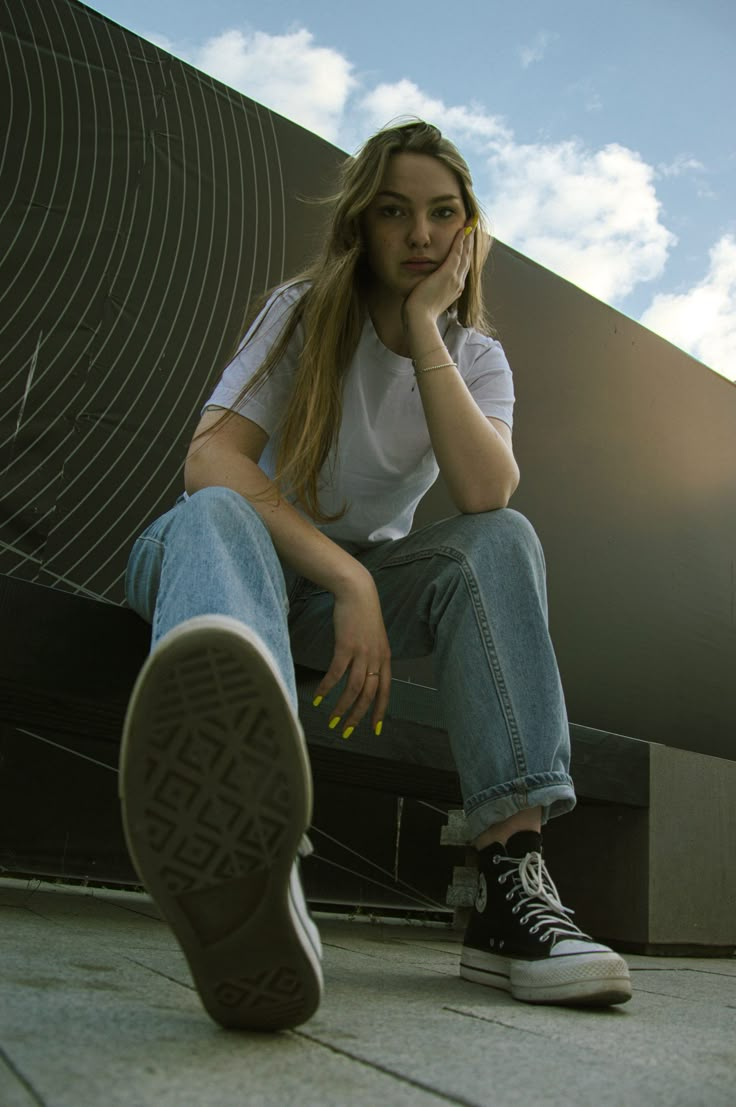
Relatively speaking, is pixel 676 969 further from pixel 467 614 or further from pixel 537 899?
pixel 467 614

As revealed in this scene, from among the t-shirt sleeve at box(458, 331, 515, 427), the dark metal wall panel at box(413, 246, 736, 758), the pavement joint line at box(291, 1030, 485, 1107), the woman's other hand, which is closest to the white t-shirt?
the t-shirt sleeve at box(458, 331, 515, 427)

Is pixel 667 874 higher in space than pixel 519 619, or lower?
lower

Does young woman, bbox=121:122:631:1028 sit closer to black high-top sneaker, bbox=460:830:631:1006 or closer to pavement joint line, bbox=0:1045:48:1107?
black high-top sneaker, bbox=460:830:631:1006

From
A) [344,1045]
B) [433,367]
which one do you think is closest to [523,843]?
[344,1045]

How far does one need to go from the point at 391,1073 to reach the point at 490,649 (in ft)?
1.54

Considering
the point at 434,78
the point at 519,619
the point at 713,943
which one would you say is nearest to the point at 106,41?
the point at 434,78

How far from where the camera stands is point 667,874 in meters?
1.79

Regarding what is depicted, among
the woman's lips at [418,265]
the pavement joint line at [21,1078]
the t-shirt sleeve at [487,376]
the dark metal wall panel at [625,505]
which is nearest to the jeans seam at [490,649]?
the t-shirt sleeve at [487,376]

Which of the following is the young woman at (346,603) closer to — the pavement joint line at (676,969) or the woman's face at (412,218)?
the woman's face at (412,218)

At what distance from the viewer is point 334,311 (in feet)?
3.69

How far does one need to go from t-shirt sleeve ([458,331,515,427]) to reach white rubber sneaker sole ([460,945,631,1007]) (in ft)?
2.20

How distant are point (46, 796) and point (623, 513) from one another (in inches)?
78.9

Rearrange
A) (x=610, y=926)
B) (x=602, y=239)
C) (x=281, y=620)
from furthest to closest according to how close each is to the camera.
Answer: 1. (x=602, y=239)
2. (x=610, y=926)
3. (x=281, y=620)

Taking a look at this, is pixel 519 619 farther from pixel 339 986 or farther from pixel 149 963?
pixel 149 963
